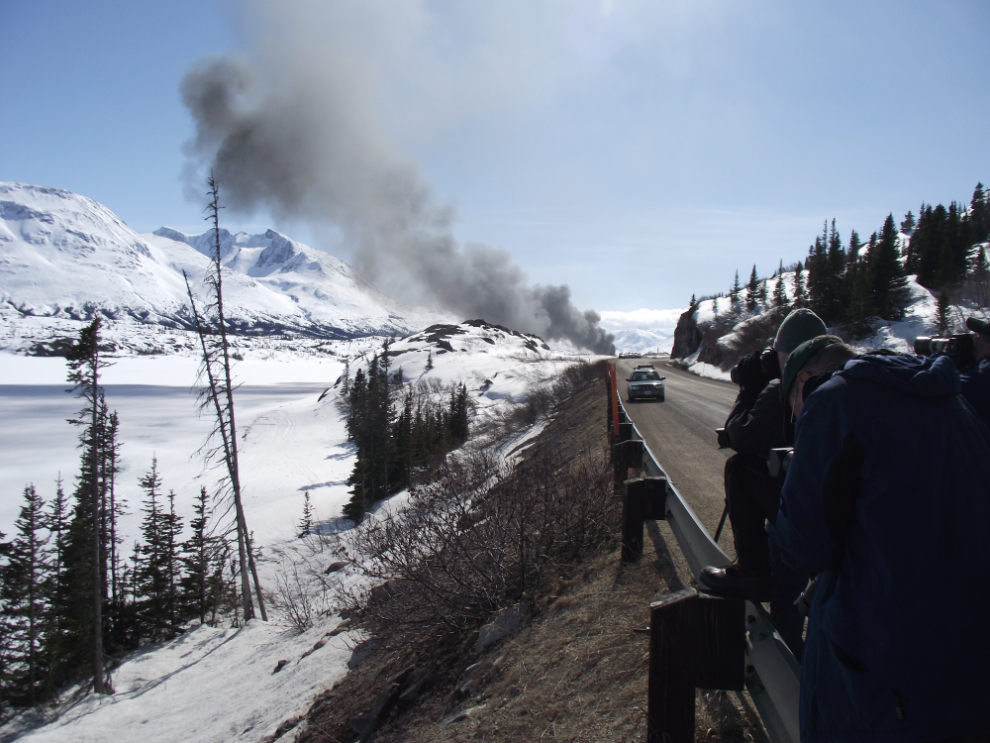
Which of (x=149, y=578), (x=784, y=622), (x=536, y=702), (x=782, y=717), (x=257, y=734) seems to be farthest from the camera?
(x=149, y=578)

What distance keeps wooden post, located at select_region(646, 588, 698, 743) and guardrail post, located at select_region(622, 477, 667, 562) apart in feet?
6.24

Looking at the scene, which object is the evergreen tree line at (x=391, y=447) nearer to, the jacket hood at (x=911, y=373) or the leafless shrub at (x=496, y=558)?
the leafless shrub at (x=496, y=558)

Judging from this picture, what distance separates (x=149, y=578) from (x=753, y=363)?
30.1 m

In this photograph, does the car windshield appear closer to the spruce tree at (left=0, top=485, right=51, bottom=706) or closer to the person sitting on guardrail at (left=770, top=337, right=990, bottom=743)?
the person sitting on guardrail at (left=770, top=337, right=990, bottom=743)

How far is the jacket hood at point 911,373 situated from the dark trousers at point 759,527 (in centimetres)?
118

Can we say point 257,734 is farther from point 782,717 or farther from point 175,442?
point 175,442

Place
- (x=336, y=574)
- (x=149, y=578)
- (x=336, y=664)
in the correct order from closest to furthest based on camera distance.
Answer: (x=336, y=664) → (x=336, y=574) → (x=149, y=578)

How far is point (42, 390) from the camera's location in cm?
12975

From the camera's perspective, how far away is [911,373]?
1.49m

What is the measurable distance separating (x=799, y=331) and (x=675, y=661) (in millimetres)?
1631

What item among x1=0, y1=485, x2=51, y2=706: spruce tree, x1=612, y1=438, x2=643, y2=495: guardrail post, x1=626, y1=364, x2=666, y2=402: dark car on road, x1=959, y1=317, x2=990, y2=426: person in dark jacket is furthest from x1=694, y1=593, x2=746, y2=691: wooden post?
x1=0, y1=485, x2=51, y2=706: spruce tree

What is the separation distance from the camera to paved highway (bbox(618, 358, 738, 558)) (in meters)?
6.24

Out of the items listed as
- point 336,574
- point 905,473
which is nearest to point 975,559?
point 905,473

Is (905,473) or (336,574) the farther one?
(336,574)
